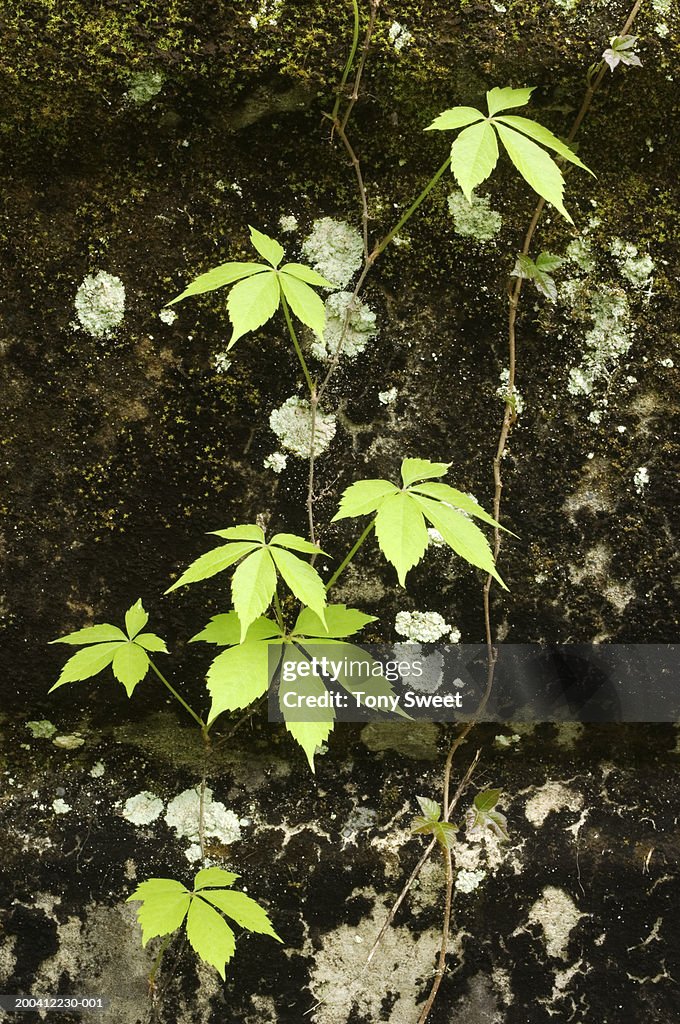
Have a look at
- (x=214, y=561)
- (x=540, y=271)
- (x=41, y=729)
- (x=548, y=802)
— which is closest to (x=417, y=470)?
(x=214, y=561)

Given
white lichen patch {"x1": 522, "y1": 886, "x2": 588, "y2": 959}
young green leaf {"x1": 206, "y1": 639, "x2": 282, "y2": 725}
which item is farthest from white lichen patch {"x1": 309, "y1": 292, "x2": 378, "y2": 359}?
white lichen patch {"x1": 522, "y1": 886, "x2": 588, "y2": 959}

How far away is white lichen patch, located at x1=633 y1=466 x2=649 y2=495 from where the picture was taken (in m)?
1.27

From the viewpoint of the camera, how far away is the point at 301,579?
101 centimetres

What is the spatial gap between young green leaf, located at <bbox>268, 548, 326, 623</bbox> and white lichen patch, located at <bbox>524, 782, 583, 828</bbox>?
62 centimetres

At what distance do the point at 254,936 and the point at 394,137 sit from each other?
1410mm

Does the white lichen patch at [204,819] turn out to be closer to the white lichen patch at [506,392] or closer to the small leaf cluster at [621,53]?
the white lichen patch at [506,392]

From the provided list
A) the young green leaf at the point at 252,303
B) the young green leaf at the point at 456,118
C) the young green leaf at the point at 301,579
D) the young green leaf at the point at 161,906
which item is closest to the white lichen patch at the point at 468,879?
the young green leaf at the point at 161,906

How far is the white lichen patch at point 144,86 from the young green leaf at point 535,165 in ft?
1.81

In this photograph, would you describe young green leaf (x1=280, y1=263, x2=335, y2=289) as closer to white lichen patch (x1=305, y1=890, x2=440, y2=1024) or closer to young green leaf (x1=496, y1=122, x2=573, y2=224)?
young green leaf (x1=496, y1=122, x2=573, y2=224)

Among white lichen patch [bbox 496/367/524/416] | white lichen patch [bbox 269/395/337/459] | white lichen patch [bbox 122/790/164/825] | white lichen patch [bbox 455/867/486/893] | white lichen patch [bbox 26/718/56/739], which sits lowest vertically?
white lichen patch [bbox 455/867/486/893]

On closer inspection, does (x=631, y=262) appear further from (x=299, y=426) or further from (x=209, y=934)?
(x=209, y=934)

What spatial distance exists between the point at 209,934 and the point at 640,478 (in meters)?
1.03

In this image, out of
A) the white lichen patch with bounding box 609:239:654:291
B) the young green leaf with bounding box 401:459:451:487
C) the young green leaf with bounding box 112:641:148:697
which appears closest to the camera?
the young green leaf with bounding box 401:459:451:487

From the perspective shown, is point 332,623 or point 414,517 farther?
point 332,623
